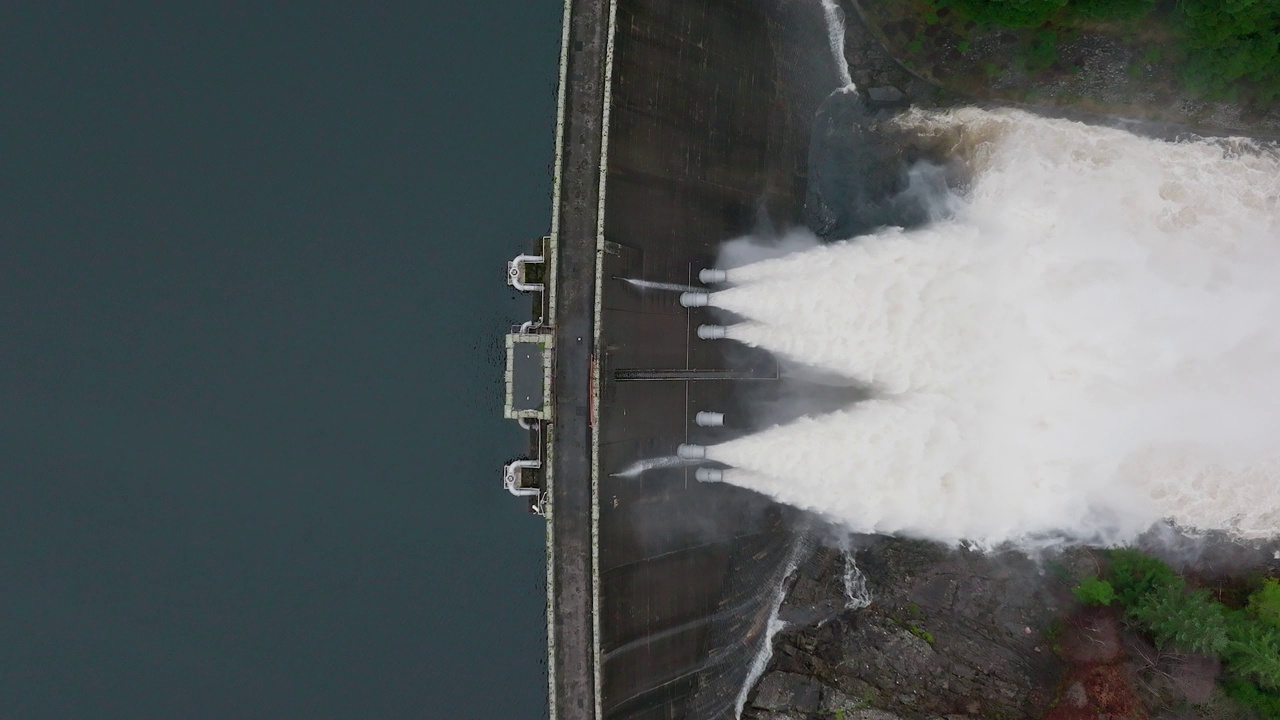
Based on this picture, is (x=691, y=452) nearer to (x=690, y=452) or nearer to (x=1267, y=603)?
(x=690, y=452)

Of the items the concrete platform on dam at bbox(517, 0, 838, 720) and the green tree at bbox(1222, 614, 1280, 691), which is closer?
the green tree at bbox(1222, 614, 1280, 691)

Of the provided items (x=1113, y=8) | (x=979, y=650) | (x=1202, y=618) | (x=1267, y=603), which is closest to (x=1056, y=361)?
(x=1202, y=618)

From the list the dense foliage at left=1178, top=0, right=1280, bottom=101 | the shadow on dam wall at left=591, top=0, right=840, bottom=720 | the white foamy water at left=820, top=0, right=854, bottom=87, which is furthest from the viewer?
Answer: the white foamy water at left=820, top=0, right=854, bottom=87

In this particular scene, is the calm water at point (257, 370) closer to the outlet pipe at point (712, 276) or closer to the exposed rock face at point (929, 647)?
the outlet pipe at point (712, 276)

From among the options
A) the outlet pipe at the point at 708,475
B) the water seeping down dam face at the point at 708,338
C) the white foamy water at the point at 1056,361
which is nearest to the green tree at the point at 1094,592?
the white foamy water at the point at 1056,361

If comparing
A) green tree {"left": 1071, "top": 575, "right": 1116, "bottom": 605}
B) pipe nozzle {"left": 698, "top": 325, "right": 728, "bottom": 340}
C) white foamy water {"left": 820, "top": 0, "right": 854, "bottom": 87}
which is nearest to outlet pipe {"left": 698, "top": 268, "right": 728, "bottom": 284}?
A: pipe nozzle {"left": 698, "top": 325, "right": 728, "bottom": 340}

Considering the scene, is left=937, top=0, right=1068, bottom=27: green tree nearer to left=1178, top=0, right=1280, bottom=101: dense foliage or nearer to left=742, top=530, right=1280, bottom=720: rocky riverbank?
left=1178, top=0, right=1280, bottom=101: dense foliage
